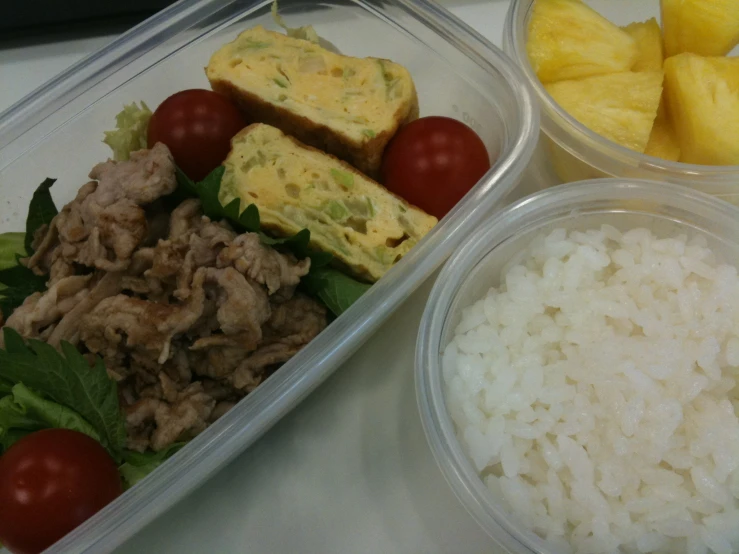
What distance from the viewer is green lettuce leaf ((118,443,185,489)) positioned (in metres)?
1.20

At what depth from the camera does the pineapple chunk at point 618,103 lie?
1488 mm

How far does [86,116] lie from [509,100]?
1.08 m

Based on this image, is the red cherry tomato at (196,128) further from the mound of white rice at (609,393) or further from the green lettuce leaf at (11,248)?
the mound of white rice at (609,393)

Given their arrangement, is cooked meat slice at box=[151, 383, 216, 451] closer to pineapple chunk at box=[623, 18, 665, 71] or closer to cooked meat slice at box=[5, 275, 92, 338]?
cooked meat slice at box=[5, 275, 92, 338]

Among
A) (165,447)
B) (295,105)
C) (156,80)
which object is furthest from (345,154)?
(165,447)

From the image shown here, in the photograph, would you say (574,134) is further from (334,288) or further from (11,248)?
(11,248)

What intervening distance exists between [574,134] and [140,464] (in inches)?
47.5

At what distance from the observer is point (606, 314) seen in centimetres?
132

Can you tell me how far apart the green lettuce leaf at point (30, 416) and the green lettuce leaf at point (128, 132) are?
0.66m

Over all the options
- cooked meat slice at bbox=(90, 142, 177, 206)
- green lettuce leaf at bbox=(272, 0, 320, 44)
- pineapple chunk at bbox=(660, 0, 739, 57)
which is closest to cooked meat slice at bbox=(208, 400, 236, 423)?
cooked meat slice at bbox=(90, 142, 177, 206)

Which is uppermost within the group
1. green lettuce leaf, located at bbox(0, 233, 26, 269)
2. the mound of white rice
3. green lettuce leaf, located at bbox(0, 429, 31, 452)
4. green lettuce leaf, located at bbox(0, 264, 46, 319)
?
green lettuce leaf, located at bbox(0, 233, 26, 269)

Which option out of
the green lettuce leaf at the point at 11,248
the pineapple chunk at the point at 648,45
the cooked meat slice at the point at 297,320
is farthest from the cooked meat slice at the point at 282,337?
the pineapple chunk at the point at 648,45

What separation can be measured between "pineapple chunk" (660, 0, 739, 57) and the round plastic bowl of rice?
1.51 feet

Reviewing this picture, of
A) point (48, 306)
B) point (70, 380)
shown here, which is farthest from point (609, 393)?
point (48, 306)
